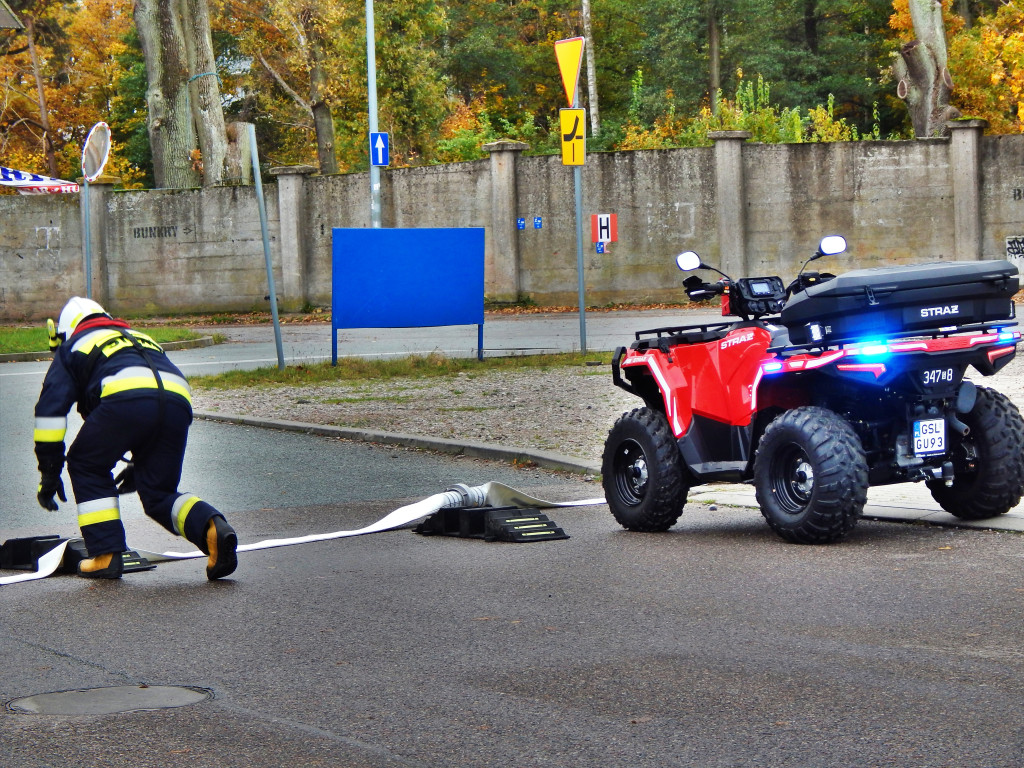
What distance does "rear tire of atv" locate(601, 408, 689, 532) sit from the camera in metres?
7.96

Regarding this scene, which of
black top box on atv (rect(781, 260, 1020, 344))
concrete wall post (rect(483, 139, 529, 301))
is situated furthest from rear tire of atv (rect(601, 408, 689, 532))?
concrete wall post (rect(483, 139, 529, 301))

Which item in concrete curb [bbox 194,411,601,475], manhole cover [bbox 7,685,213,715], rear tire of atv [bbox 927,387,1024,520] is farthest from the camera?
concrete curb [bbox 194,411,601,475]

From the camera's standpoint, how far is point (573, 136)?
17.8 m

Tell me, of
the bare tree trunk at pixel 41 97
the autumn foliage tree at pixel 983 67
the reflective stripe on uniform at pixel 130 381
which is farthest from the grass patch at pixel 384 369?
the bare tree trunk at pixel 41 97

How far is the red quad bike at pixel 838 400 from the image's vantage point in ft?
23.1

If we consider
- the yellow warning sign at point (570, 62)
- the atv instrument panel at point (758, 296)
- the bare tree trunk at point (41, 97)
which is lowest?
the atv instrument panel at point (758, 296)

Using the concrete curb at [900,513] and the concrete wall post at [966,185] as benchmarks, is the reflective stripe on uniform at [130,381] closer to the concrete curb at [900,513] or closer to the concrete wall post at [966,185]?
the concrete curb at [900,513]

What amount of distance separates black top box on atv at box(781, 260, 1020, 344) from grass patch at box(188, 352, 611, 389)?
10.5 meters

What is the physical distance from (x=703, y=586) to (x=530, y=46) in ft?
180

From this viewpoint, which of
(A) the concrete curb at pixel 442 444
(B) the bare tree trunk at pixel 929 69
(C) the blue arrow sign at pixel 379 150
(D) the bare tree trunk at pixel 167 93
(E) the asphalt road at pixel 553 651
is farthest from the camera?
(D) the bare tree trunk at pixel 167 93

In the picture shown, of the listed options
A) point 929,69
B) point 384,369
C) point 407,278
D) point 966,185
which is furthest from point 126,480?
point 929,69

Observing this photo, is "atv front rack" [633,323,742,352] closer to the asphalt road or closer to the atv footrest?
the asphalt road

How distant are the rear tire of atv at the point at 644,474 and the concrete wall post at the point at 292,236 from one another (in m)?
26.5

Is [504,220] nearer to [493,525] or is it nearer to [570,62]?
[570,62]
